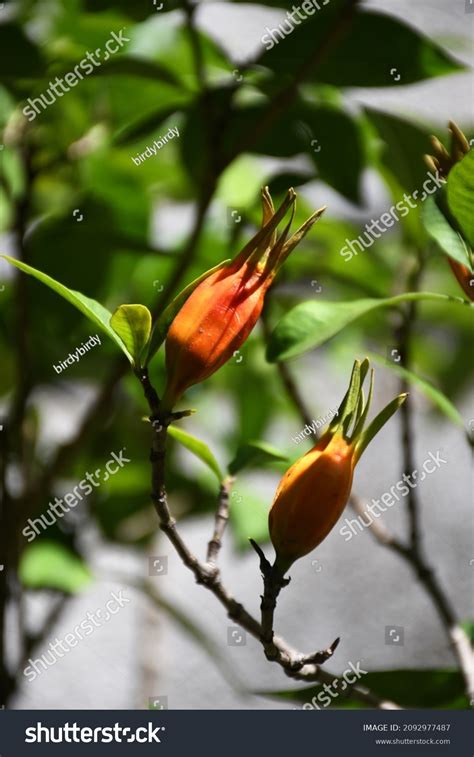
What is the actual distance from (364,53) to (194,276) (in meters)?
0.24

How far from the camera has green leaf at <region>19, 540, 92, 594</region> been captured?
770 mm

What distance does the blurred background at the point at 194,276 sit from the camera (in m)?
0.64

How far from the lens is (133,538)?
0.94m

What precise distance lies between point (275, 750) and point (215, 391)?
607 mm

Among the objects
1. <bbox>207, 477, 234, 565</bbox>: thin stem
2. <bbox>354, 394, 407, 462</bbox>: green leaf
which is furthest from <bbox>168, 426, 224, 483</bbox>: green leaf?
<bbox>354, 394, 407, 462</bbox>: green leaf

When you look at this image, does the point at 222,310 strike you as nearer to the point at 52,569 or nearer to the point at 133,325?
the point at 133,325

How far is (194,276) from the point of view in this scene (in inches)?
30.7

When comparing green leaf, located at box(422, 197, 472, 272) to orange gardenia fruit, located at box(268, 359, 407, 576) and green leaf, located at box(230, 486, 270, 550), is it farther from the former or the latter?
green leaf, located at box(230, 486, 270, 550)

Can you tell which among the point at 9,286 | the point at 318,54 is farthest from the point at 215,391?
the point at 318,54

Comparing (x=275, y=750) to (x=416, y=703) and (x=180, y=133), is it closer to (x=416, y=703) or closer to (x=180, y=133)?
(x=416, y=703)

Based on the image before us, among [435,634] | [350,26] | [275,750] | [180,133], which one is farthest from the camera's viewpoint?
[435,634]

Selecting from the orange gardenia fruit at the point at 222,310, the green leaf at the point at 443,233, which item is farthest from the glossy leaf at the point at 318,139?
the orange gardenia fruit at the point at 222,310

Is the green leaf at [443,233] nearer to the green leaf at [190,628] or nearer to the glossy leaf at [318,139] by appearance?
the glossy leaf at [318,139]

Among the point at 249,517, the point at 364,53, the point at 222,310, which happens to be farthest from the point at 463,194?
the point at 249,517
